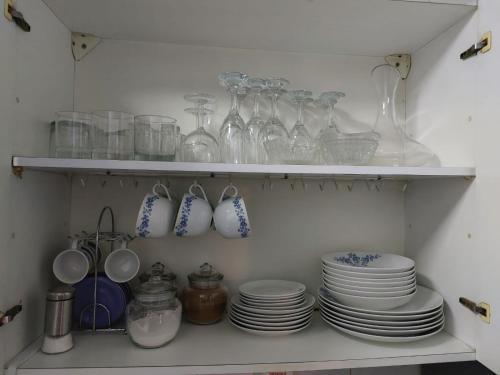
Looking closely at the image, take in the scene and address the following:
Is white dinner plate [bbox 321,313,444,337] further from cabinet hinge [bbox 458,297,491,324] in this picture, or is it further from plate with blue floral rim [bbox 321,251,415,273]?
plate with blue floral rim [bbox 321,251,415,273]

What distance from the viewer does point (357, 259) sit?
42.3 inches

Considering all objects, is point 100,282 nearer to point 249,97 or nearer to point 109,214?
point 109,214

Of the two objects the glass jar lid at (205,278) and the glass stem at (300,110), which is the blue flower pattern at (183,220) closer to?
the glass jar lid at (205,278)

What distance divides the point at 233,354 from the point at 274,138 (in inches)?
23.0

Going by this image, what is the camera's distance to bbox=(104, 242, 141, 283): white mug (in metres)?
0.94

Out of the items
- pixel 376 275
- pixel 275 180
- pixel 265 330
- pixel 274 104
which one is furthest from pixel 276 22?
pixel 265 330

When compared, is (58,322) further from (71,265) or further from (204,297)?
(204,297)

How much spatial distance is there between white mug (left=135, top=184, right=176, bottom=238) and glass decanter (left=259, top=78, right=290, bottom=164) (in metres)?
0.32

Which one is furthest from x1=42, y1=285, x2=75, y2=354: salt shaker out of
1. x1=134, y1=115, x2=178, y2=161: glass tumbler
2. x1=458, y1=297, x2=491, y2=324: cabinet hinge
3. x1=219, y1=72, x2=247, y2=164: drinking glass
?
x1=458, y1=297, x2=491, y2=324: cabinet hinge

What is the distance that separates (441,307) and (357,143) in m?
0.51

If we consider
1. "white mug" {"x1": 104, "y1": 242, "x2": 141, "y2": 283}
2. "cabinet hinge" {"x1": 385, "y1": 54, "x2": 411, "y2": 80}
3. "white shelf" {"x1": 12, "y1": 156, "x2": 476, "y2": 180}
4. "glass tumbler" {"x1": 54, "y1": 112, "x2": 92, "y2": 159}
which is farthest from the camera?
"cabinet hinge" {"x1": 385, "y1": 54, "x2": 411, "y2": 80}

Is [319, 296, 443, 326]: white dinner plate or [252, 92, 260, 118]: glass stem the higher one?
[252, 92, 260, 118]: glass stem

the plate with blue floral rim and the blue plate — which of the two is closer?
the blue plate

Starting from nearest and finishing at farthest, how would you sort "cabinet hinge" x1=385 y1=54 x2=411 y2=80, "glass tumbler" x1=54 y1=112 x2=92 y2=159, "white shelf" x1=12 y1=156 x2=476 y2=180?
"white shelf" x1=12 y1=156 x2=476 y2=180 → "glass tumbler" x1=54 y1=112 x2=92 y2=159 → "cabinet hinge" x1=385 y1=54 x2=411 y2=80
